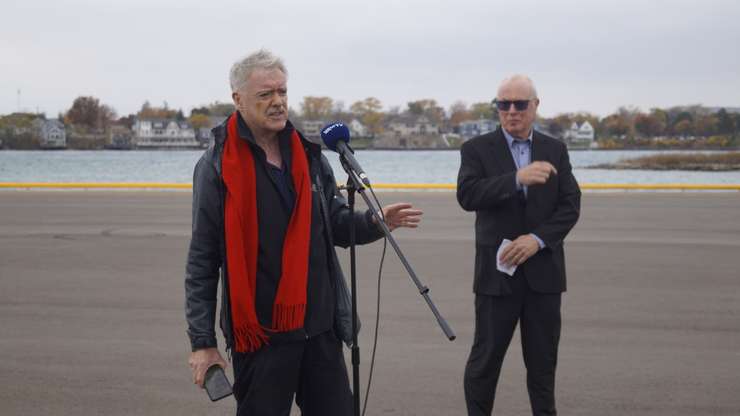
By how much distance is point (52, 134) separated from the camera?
118 meters

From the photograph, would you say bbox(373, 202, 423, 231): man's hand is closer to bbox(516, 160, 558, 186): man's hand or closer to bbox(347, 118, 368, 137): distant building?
bbox(516, 160, 558, 186): man's hand

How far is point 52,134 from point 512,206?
121945mm

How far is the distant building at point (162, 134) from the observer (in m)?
138

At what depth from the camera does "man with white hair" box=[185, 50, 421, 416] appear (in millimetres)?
3363

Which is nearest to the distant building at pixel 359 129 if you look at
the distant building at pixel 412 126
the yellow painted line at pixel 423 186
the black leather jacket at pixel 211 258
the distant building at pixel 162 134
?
the distant building at pixel 412 126

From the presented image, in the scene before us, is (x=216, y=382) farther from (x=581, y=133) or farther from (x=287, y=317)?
(x=581, y=133)

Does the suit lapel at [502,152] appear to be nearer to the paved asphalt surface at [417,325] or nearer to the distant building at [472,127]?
the paved asphalt surface at [417,325]

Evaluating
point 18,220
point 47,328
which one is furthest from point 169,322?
point 18,220

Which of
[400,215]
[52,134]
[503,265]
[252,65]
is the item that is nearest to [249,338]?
[400,215]

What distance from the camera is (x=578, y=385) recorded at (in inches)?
235

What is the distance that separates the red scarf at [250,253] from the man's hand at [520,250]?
141 centimetres

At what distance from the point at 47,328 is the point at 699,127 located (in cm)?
10551

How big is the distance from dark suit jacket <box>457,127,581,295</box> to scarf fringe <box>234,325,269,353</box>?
5.15 ft

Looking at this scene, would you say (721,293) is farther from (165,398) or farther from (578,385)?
(165,398)
